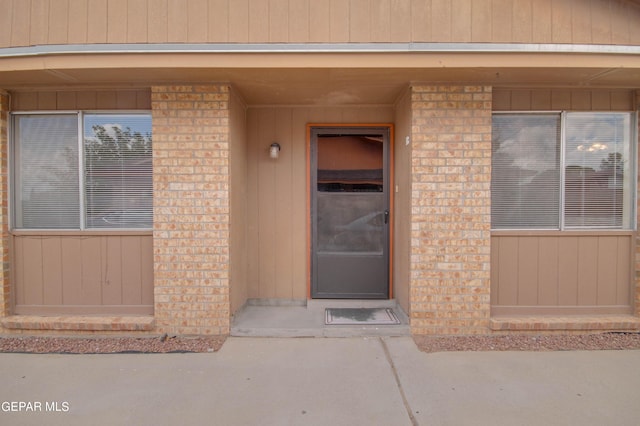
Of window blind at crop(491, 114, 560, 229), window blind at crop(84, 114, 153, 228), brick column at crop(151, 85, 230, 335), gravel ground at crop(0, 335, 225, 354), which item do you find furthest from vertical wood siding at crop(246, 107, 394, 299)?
window blind at crop(491, 114, 560, 229)

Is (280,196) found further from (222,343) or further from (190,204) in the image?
(222,343)

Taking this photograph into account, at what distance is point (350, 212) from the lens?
436cm

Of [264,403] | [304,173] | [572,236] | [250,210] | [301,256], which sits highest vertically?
[304,173]

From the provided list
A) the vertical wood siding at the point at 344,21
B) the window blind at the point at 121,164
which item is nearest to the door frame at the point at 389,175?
the vertical wood siding at the point at 344,21

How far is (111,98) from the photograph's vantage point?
368 cm

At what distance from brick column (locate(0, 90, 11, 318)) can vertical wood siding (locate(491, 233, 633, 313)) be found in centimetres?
541

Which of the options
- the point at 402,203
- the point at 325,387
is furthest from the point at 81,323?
the point at 402,203

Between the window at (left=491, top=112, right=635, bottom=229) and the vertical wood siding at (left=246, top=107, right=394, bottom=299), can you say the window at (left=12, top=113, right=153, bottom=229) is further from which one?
the window at (left=491, top=112, right=635, bottom=229)

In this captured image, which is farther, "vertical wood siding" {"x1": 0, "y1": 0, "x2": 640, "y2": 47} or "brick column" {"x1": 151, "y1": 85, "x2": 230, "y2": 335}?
"brick column" {"x1": 151, "y1": 85, "x2": 230, "y2": 335}

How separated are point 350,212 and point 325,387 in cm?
223

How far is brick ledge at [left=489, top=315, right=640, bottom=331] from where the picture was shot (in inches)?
139

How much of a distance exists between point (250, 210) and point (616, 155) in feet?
14.3

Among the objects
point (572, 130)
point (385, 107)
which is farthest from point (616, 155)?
point (385, 107)

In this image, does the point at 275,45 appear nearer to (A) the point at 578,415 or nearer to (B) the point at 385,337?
(B) the point at 385,337
